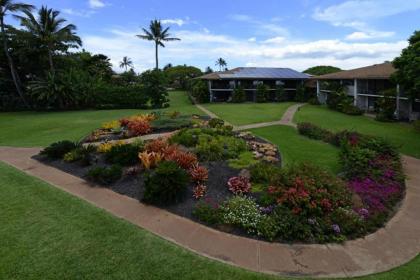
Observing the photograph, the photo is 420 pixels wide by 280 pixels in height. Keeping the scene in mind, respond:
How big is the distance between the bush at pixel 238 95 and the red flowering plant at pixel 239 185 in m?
35.5

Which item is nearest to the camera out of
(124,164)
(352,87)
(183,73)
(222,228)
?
(222,228)

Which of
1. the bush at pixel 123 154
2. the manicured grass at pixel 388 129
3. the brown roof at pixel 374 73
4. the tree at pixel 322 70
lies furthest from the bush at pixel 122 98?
the tree at pixel 322 70

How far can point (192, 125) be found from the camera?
18.0m

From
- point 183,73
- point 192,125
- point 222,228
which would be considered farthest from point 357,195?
point 183,73

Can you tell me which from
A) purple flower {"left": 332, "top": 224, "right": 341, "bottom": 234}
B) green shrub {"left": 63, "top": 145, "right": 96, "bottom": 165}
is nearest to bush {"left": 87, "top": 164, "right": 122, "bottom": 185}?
green shrub {"left": 63, "top": 145, "right": 96, "bottom": 165}

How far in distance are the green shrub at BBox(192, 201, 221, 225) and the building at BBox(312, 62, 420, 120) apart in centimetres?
2257

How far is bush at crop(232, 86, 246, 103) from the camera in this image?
4278cm

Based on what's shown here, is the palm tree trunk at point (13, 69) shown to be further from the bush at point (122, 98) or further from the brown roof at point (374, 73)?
the brown roof at point (374, 73)

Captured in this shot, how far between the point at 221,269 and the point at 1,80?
129 feet

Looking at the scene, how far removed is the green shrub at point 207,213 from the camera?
648 cm

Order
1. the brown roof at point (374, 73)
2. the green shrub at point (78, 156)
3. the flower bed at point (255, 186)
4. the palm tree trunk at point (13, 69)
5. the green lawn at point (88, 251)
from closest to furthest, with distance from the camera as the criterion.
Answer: the green lawn at point (88, 251) → the flower bed at point (255, 186) → the green shrub at point (78, 156) → the brown roof at point (374, 73) → the palm tree trunk at point (13, 69)

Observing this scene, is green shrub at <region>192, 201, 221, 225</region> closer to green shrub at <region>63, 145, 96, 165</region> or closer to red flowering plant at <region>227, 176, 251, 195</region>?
red flowering plant at <region>227, 176, 251, 195</region>

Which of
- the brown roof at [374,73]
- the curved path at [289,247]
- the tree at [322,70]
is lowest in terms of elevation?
the curved path at [289,247]

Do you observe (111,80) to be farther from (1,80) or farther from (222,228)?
(222,228)
